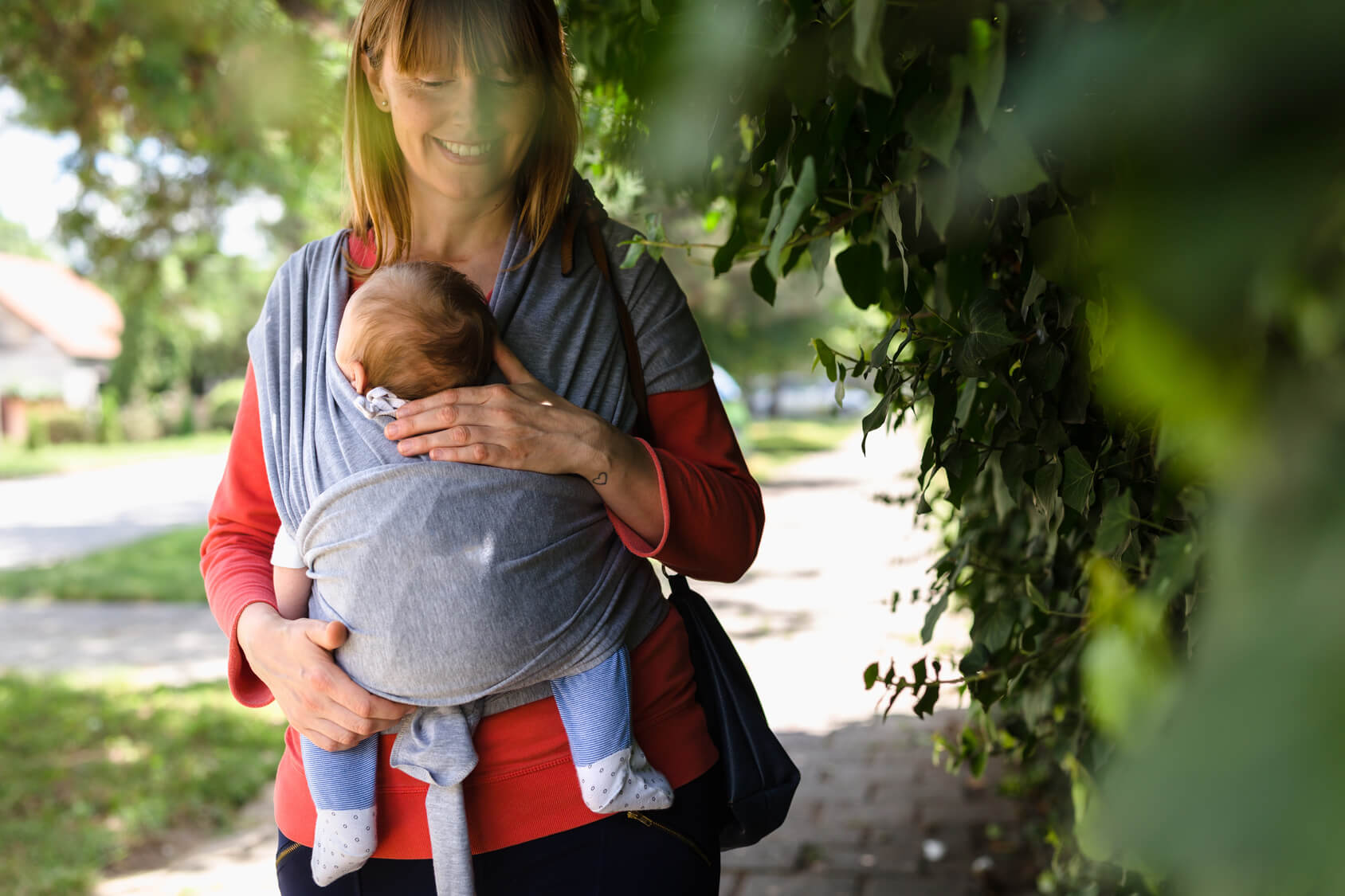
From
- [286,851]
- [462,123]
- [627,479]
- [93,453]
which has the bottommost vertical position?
[93,453]

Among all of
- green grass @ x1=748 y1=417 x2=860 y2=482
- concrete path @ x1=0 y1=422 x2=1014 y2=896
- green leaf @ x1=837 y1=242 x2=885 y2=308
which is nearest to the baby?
green leaf @ x1=837 y1=242 x2=885 y2=308

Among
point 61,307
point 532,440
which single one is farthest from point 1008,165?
point 61,307

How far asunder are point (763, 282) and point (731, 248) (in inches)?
7.1

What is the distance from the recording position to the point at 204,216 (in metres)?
8.27

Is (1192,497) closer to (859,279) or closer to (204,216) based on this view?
(859,279)

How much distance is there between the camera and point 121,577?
435 inches

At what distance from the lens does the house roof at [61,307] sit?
1508 inches

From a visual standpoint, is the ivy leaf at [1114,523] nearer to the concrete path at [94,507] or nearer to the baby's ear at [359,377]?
the baby's ear at [359,377]

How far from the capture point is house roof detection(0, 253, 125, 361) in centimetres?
3831

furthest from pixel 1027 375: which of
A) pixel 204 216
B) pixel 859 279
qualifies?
pixel 204 216

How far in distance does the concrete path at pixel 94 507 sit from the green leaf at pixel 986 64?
9926mm

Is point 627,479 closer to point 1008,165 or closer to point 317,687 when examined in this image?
point 317,687

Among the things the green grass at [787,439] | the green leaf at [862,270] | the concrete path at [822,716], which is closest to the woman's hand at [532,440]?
the green leaf at [862,270]

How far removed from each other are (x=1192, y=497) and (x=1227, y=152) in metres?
1.10
